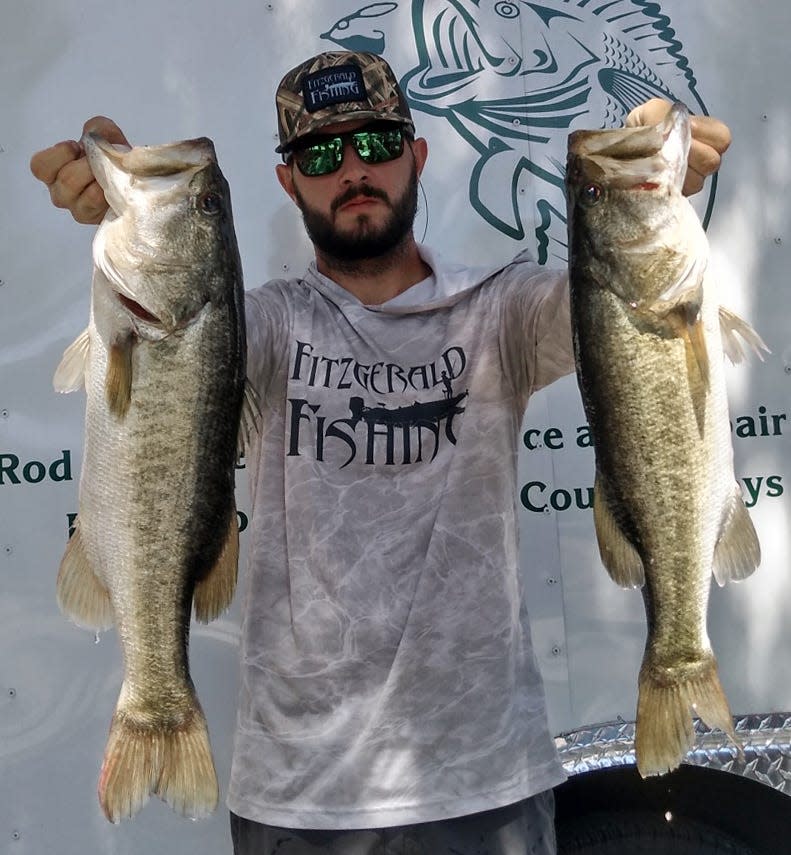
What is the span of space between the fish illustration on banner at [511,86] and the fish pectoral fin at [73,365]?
5.03 ft

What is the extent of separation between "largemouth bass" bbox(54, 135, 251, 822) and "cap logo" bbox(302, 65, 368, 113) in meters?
0.51

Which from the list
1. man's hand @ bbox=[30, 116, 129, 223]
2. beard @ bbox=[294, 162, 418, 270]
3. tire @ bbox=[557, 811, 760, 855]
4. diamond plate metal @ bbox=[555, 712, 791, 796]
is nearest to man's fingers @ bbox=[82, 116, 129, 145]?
man's hand @ bbox=[30, 116, 129, 223]

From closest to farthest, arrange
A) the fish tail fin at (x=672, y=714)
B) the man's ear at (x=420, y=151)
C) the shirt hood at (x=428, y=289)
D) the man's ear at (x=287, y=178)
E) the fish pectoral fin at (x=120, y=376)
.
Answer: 1. the fish pectoral fin at (x=120, y=376)
2. the fish tail fin at (x=672, y=714)
3. the shirt hood at (x=428, y=289)
4. the man's ear at (x=287, y=178)
5. the man's ear at (x=420, y=151)

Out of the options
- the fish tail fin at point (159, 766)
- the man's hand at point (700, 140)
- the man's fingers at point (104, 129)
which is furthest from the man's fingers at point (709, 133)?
the fish tail fin at point (159, 766)

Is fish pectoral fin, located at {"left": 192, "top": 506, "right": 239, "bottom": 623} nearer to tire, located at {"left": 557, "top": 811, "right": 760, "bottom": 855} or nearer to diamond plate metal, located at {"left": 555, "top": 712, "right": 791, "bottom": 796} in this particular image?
diamond plate metal, located at {"left": 555, "top": 712, "right": 791, "bottom": 796}

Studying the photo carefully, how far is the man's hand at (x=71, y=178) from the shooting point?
7.91 ft

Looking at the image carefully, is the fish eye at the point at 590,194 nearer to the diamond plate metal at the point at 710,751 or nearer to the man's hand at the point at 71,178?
the man's hand at the point at 71,178

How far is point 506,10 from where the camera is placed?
3.55m

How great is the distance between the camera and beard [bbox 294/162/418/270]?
9.32 ft

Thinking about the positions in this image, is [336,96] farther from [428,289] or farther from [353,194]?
[428,289]

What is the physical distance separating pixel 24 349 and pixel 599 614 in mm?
1930

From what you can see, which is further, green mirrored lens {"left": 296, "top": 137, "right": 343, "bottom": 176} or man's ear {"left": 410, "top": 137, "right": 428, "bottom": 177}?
man's ear {"left": 410, "top": 137, "right": 428, "bottom": 177}

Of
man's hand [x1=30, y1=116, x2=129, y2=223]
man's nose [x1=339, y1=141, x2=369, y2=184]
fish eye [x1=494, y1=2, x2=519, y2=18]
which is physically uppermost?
fish eye [x1=494, y1=2, x2=519, y2=18]

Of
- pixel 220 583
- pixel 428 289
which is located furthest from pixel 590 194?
pixel 220 583
